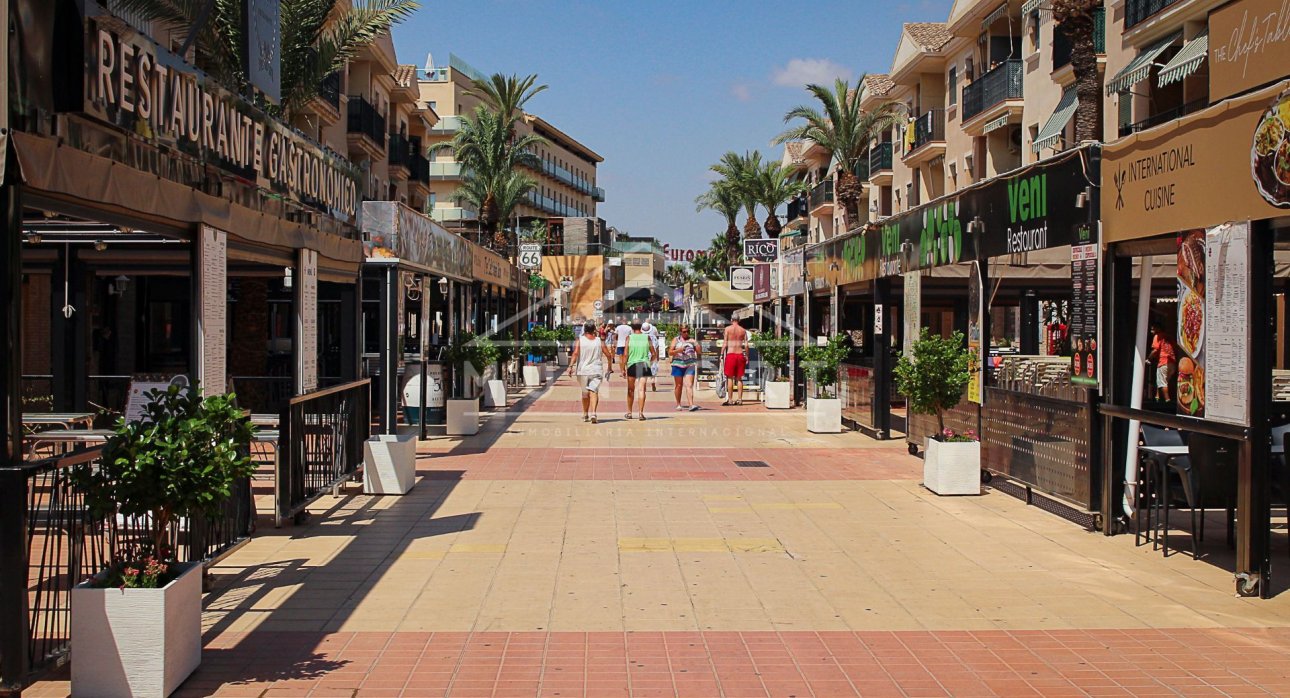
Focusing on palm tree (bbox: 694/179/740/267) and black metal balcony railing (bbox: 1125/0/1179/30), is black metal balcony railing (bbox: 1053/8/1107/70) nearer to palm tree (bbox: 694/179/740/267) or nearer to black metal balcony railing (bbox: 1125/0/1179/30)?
black metal balcony railing (bbox: 1125/0/1179/30)

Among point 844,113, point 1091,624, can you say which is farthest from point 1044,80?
point 1091,624

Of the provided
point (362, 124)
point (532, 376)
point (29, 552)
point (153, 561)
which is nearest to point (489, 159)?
point (362, 124)

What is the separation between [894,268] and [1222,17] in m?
8.45

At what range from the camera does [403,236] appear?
15.1 metres

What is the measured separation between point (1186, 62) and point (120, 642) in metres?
22.6

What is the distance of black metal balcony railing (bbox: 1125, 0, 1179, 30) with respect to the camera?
2567 cm

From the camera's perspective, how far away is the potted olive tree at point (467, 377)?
17547mm

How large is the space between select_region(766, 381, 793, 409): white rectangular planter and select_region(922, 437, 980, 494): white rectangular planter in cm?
1174

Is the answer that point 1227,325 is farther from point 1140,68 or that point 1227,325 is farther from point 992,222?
point 1140,68

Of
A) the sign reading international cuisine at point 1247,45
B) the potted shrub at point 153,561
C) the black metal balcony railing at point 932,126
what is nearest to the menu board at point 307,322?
the potted shrub at point 153,561

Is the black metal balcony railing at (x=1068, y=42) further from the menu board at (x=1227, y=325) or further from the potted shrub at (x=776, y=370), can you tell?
the menu board at (x=1227, y=325)

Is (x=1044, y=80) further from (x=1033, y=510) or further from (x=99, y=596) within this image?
(x=99, y=596)

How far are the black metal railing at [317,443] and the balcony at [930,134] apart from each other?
35.0 m

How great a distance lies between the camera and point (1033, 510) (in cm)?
1080
